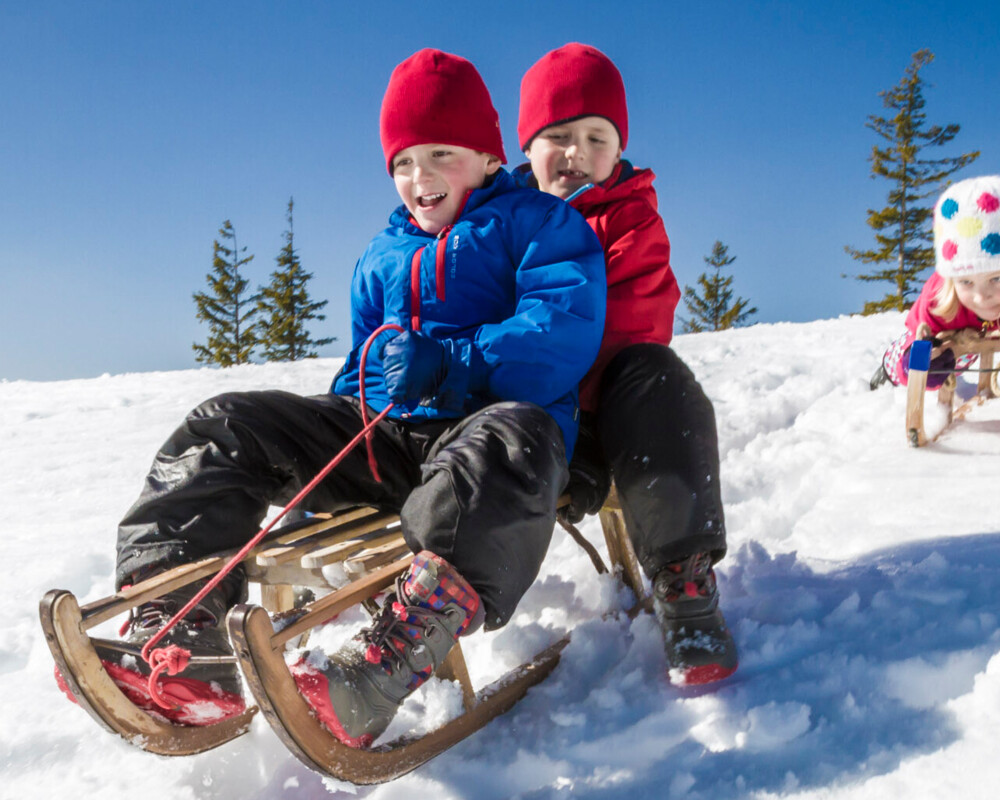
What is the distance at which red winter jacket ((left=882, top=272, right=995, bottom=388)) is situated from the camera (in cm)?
401

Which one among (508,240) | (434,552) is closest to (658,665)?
(434,552)

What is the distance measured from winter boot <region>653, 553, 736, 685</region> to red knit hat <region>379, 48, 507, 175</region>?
1.35 meters

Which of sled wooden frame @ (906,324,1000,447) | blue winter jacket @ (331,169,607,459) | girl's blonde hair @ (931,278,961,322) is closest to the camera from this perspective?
blue winter jacket @ (331,169,607,459)

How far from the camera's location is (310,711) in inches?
53.4

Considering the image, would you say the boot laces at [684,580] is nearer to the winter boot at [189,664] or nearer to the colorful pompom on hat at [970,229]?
the winter boot at [189,664]

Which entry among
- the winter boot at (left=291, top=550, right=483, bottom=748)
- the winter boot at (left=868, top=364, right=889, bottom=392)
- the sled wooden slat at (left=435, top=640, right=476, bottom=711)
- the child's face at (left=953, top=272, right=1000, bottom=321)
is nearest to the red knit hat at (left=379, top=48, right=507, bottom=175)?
the winter boot at (left=291, top=550, right=483, bottom=748)

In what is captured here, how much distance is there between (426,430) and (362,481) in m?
0.23

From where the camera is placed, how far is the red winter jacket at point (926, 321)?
13.1 feet

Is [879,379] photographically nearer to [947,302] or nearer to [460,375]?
[947,302]

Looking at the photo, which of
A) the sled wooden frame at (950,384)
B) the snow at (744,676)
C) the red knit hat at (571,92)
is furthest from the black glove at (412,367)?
the sled wooden frame at (950,384)

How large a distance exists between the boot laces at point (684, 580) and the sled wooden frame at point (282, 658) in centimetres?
35

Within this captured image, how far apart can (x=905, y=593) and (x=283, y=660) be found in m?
1.59

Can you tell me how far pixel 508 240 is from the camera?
7.02 ft

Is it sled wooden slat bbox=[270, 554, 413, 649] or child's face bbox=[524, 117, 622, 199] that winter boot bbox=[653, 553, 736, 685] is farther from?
child's face bbox=[524, 117, 622, 199]
